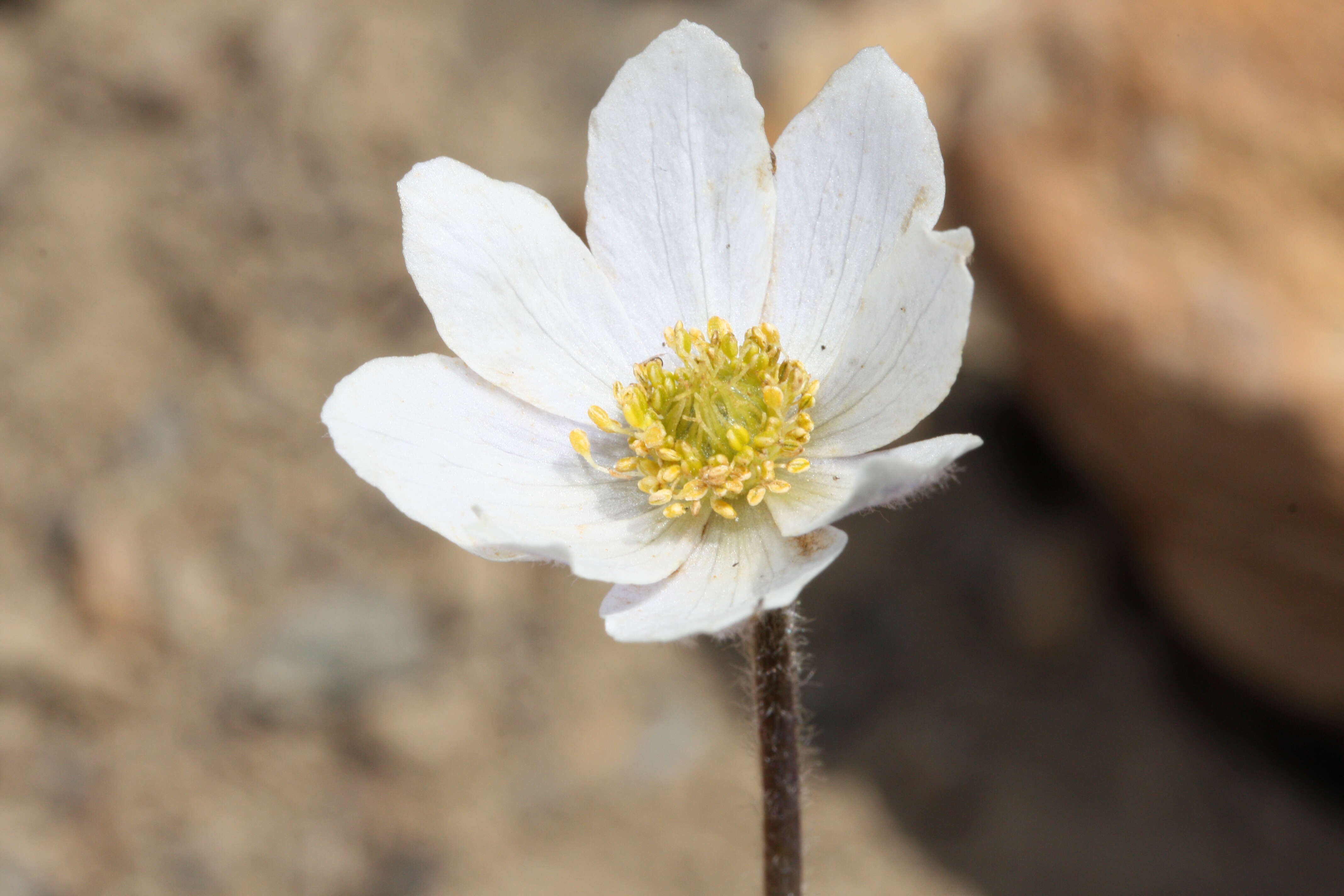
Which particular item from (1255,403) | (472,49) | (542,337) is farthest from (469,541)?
(472,49)

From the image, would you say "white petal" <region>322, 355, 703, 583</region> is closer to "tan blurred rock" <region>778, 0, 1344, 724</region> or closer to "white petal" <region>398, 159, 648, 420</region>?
"white petal" <region>398, 159, 648, 420</region>

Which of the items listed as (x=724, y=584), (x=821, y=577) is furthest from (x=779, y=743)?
(x=821, y=577)

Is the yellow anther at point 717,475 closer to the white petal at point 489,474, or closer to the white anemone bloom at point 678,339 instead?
the white anemone bloom at point 678,339

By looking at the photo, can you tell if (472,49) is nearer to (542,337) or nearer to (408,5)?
(408,5)

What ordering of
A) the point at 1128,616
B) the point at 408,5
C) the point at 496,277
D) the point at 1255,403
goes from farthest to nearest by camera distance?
1. the point at 408,5
2. the point at 1128,616
3. the point at 1255,403
4. the point at 496,277

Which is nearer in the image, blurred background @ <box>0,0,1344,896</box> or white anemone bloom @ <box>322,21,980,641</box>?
white anemone bloom @ <box>322,21,980,641</box>

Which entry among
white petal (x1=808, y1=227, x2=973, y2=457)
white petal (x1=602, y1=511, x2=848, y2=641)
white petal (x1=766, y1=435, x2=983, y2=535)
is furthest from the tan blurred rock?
white petal (x1=602, y1=511, x2=848, y2=641)

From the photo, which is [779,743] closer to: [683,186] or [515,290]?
[515,290]
